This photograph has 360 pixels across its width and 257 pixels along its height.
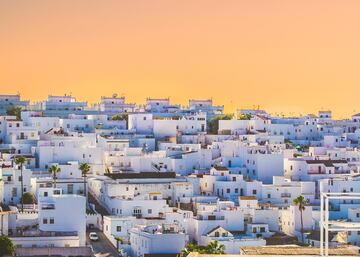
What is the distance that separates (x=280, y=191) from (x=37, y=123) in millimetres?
14432

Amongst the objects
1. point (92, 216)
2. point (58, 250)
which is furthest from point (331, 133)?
point (58, 250)

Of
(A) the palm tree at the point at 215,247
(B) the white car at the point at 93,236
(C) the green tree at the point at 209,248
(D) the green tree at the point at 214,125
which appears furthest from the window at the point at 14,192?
(D) the green tree at the point at 214,125

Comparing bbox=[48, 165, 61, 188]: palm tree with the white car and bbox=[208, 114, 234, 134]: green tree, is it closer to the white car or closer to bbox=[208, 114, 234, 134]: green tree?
the white car

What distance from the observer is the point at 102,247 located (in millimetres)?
30250

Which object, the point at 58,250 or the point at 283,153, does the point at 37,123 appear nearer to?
the point at 283,153

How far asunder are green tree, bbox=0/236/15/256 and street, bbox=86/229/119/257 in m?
3.11

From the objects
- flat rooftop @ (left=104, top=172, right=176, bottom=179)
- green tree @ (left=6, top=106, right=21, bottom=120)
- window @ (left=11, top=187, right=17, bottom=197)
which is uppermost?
green tree @ (left=6, top=106, right=21, bottom=120)

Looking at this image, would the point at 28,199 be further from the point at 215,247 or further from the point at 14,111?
the point at 14,111

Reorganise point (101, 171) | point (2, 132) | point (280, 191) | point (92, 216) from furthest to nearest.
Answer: point (2, 132), point (101, 171), point (280, 191), point (92, 216)

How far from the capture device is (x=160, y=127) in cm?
4647

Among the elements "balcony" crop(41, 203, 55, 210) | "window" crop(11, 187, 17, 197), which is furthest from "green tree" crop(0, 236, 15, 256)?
"window" crop(11, 187, 17, 197)

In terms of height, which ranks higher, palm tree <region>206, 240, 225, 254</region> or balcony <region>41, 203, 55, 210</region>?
balcony <region>41, 203, 55, 210</region>

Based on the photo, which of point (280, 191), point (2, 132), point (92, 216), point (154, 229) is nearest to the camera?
point (154, 229)

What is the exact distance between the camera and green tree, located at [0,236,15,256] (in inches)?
1025
